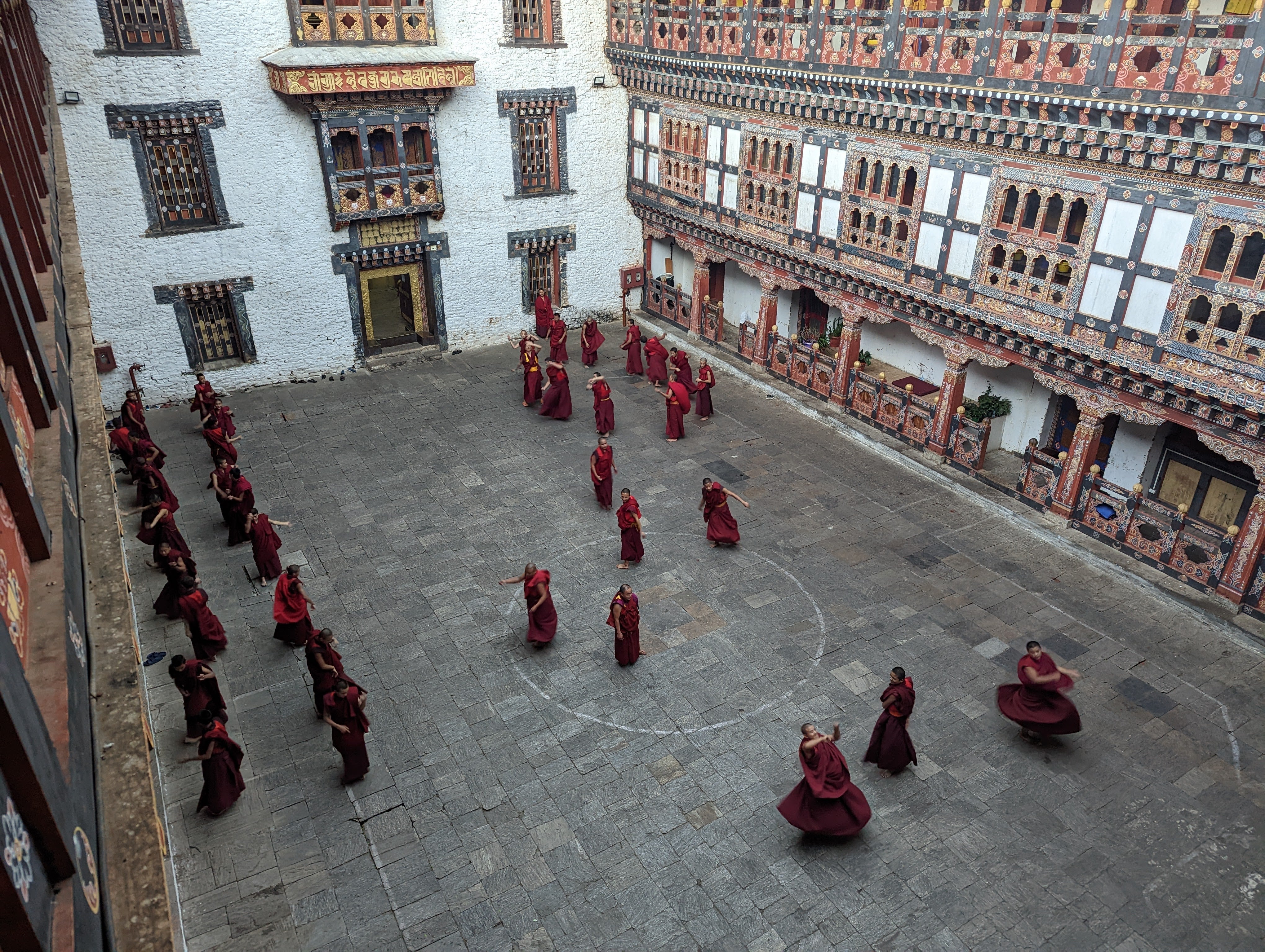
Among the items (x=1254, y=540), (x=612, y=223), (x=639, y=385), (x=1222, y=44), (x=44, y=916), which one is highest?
(x=1222, y=44)

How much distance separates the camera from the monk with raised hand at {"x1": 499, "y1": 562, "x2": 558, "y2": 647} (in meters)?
11.5

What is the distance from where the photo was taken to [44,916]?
2326 millimetres

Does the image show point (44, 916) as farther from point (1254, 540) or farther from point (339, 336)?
point (339, 336)

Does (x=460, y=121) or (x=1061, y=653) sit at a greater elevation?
(x=460, y=121)

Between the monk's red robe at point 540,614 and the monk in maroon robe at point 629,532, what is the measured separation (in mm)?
1938

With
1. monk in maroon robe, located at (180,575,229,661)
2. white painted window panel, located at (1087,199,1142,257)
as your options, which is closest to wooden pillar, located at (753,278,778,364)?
white painted window panel, located at (1087,199,1142,257)

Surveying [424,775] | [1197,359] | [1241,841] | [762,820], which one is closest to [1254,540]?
[1197,359]

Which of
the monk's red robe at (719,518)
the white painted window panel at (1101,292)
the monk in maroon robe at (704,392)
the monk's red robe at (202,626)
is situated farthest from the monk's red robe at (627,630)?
the white painted window panel at (1101,292)

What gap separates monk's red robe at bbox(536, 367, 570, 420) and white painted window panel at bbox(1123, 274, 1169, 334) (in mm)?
10460

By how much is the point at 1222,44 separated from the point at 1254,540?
6.66m

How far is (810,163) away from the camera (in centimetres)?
1797

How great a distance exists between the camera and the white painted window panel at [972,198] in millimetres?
14703

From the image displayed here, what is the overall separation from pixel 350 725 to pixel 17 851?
765 centimetres

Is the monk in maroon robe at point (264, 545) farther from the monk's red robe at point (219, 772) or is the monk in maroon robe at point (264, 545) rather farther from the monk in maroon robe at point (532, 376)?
the monk in maroon robe at point (532, 376)
